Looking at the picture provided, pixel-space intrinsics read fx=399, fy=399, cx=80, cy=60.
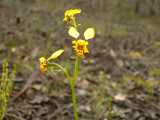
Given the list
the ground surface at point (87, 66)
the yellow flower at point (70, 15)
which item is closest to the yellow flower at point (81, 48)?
the yellow flower at point (70, 15)

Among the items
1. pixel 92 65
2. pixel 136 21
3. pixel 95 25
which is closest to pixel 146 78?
pixel 92 65

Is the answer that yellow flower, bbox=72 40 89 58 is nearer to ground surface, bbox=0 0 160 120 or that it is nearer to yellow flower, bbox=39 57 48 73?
yellow flower, bbox=39 57 48 73

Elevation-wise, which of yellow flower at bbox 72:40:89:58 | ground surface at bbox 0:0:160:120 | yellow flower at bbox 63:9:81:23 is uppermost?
yellow flower at bbox 63:9:81:23

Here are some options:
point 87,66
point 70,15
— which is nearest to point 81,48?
point 70,15

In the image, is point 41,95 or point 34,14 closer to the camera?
point 41,95

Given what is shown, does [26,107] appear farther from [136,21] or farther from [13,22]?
[136,21]

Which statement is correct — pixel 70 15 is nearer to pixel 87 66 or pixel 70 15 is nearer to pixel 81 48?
pixel 81 48

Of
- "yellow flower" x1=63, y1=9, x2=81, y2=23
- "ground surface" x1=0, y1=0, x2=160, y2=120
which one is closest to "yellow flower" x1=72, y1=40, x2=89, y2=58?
"yellow flower" x1=63, y1=9, x2=81, y2=23

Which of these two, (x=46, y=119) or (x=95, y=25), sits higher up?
(x=95, y=25)

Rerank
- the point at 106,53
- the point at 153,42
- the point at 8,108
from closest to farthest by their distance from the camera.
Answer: the point at 8,108, the point at 106,53, the point at 153,42
